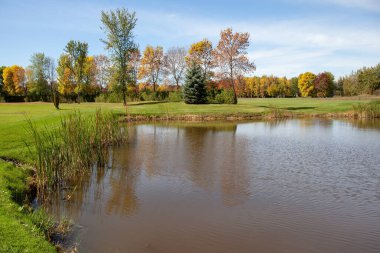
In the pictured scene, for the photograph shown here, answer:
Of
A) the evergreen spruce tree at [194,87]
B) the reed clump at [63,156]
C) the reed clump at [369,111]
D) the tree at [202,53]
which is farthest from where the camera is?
the tree at [202,53]

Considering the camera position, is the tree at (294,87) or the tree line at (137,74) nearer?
the tree line at (137,74)

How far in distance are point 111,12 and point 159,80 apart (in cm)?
2072

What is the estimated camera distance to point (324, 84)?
84.6 m

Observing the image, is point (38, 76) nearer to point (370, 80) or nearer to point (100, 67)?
point (100, 67)

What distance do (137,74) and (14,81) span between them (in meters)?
30.0

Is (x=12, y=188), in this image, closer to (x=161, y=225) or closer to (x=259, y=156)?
(x=161, y=225)

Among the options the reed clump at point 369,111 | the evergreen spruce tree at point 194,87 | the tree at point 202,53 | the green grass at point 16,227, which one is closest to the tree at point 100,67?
the tree at point 202,53

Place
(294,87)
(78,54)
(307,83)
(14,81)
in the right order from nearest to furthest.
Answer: (78,54) < (14,81) < (307,83) < (294,87)

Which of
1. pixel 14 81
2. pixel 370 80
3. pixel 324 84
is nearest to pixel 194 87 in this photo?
pixel 370 80

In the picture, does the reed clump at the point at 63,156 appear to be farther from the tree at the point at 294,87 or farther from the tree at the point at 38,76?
the tree at the point at 294,87

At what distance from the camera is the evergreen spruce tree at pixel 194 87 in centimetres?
4238

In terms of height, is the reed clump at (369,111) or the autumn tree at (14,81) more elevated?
the autumn tree at (14,81)

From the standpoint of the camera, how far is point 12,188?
27.2 feet

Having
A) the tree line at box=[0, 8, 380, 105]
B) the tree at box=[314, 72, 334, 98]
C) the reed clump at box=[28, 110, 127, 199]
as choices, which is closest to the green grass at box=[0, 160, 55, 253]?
the reed clump at box=[28, 110, 127, 199]
